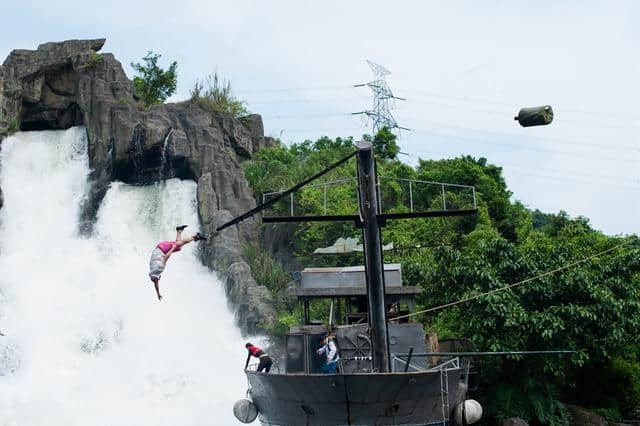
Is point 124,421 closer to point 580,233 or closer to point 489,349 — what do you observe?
point 489,349

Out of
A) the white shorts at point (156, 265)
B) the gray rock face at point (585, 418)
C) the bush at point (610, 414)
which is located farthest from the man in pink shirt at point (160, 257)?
the bush at point (610, 414)

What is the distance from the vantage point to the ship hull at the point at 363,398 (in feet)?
54.4

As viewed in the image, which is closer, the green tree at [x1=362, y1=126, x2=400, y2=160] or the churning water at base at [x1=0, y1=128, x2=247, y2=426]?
the churning water at base at [x1=0, y1=128, x2=247, y2=426]

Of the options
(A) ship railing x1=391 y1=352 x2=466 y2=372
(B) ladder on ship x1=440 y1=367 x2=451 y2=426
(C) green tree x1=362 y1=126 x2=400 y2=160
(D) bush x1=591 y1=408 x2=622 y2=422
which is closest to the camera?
(B) ladder on ship x1=440 y1=367 x2=451 y2=426

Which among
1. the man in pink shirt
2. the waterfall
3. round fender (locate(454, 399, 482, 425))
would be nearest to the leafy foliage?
the waterfall

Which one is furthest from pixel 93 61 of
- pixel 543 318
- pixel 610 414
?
pixel 610 414

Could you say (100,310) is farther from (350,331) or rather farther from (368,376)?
(368,376)

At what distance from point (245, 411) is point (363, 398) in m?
4.18

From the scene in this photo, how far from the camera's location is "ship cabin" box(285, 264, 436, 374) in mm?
19594

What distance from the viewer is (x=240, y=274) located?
36.8 m

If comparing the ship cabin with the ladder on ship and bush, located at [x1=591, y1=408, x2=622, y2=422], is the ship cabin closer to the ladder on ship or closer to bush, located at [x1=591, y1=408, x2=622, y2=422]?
the ladder on ship

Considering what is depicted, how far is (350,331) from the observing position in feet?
65.7

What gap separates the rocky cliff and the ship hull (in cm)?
2189

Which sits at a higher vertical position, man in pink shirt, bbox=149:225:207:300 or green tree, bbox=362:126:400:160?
green tree, bbox=362:126:400:160
